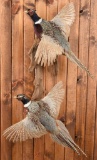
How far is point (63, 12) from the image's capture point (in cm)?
132

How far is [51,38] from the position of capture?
49.7 inches

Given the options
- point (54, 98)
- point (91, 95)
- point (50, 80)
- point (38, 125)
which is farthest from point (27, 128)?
point (91, 95)

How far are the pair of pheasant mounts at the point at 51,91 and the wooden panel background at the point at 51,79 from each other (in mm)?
89

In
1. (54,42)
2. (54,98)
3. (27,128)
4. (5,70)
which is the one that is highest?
(54,42)

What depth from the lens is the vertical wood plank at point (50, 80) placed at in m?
1.39

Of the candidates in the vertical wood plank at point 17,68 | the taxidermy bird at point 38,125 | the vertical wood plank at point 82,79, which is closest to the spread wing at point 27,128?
the taxidermy bird at point 38,125

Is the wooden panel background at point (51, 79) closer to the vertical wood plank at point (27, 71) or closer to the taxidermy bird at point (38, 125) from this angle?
the vertical wood plank at point (27, 71)

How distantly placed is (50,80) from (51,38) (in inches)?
9.9

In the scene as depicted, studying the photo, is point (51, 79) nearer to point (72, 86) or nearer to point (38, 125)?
point (72, 86)

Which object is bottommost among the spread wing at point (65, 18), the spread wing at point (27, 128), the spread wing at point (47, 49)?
the spread wing at point (27, 128)

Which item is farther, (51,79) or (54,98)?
(51,79)

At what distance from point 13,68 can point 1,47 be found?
0.10m

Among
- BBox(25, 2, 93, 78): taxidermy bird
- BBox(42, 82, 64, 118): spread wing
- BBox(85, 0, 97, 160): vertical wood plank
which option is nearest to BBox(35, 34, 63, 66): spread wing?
BBox(25, 2, 93, 78): taxidermy bird

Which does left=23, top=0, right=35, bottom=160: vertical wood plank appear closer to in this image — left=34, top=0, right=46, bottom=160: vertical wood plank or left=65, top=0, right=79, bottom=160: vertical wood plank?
left=34, top=0, right=46, bottom=160: vertical wood plank
